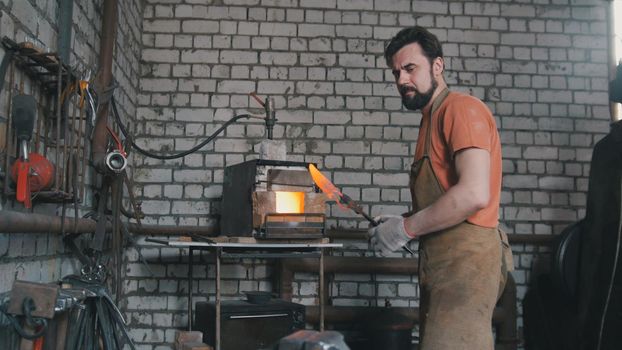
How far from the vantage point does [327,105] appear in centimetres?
453

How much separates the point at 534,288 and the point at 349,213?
151 centimetres

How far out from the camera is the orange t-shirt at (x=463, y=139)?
216 cm

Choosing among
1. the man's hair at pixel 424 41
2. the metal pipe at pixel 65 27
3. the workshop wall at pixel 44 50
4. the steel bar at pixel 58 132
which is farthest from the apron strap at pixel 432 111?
the metal pipe at pixel 65 27

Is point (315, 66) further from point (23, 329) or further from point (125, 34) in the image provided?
point (23, 329)

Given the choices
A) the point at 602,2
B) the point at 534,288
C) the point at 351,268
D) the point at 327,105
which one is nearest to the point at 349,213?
the point at 351,268

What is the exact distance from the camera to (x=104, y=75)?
3.21m

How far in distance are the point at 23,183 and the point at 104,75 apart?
4.27ft

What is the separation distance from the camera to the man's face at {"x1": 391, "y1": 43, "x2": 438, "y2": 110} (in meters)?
2.47

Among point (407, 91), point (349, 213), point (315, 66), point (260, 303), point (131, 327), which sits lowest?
point (131, 327)

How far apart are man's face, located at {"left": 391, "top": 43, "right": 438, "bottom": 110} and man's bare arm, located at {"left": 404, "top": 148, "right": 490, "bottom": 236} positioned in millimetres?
390

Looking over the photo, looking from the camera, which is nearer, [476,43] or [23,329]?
[23,329]

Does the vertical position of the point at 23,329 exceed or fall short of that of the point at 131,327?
it exceeds it

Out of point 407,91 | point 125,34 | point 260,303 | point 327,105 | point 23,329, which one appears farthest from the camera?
point 327,105

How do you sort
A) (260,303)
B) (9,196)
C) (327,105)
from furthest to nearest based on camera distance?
(327,105) < (260,303) < (9,196)
